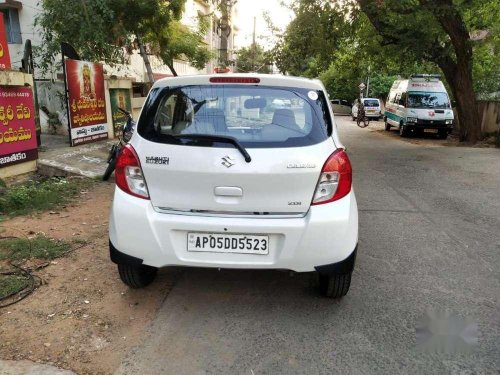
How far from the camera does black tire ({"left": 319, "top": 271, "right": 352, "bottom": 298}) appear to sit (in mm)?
3514

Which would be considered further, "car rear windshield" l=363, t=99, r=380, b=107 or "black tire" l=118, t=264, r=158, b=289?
"car rear windshield" l=363, t=99, r=380, b=107

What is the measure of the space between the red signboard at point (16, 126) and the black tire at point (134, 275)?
15.8ft

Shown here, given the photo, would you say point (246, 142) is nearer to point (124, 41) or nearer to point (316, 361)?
point (316, 361)

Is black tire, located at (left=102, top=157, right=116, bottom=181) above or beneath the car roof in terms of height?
beneath

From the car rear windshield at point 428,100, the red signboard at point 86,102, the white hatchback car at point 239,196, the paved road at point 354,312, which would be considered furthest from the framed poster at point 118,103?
the car rear windshield at point 428,100

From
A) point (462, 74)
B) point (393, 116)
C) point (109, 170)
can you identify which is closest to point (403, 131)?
point (393, 116)

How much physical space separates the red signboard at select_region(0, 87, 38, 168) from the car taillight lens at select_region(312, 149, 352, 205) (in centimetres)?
603

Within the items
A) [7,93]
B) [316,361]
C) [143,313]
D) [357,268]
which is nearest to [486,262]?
[357,268]

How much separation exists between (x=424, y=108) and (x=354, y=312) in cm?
1696

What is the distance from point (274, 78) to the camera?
3.42m

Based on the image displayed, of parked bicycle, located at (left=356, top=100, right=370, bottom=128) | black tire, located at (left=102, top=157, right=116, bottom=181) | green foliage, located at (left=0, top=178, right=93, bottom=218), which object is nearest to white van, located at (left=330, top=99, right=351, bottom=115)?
parked bicycle, located at (left=356, top=100, right=370, bottom=128)

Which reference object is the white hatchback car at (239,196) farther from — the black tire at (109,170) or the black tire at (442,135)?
the black tire at (442,135)

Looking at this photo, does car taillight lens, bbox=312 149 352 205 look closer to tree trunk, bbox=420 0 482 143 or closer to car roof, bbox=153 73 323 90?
car roof, bbox=153 73 323 90

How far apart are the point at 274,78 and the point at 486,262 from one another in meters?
2.89
